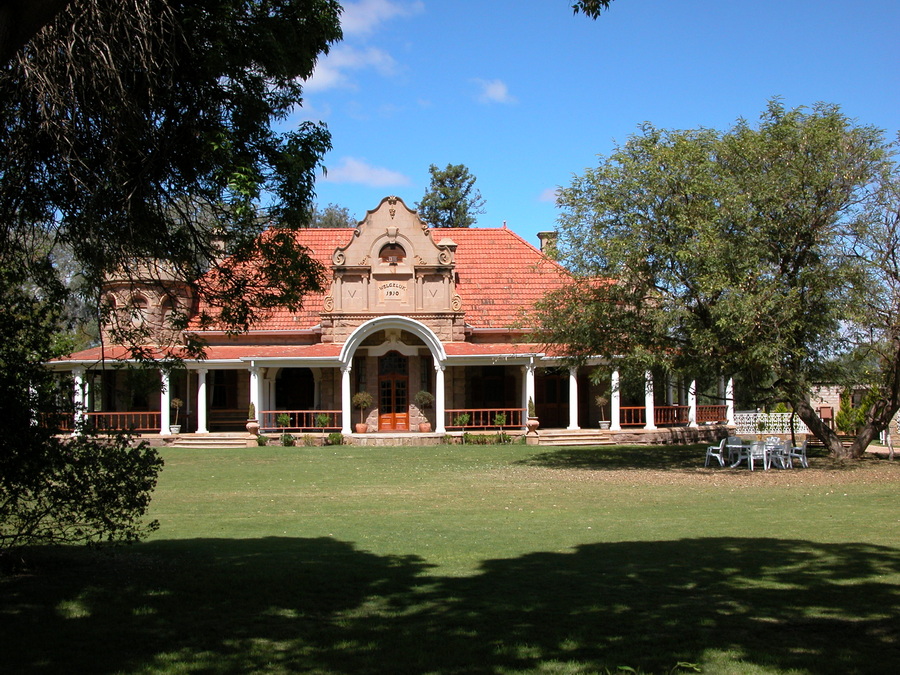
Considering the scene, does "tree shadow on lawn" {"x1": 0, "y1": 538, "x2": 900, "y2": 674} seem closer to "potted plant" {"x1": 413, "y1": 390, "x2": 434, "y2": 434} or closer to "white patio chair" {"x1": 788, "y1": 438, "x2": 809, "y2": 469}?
"white patio chair" {"x1": 788, "y1": 438, "x2": 809, "y2": 469}

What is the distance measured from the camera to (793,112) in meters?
20.2

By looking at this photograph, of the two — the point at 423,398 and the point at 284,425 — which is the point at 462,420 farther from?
the point at 284,425

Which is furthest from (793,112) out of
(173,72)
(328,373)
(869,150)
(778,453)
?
(328,373)

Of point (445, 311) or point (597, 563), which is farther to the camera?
point (445, 311)

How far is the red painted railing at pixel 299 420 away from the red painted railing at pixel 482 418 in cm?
431

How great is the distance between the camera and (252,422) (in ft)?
98.3

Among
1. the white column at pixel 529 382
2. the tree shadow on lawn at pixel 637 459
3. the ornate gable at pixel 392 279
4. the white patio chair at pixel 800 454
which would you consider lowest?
the tree shadow on lawn at pixel 637 459

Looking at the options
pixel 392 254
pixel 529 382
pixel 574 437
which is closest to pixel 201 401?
pixel 392 254

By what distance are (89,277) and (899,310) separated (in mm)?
17717

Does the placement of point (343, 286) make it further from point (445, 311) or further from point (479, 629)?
point (479, 629)

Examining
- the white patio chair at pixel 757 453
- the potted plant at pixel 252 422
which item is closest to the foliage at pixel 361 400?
the potted plant at pixel 252 422

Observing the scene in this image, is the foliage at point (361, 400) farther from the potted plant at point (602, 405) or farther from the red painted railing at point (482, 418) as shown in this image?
the potted plant at point (602, 405)

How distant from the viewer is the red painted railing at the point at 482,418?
30.7m

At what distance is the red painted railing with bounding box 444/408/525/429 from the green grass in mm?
15984
